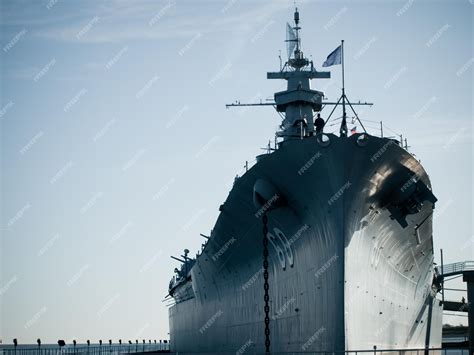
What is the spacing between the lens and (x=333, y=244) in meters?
21.7

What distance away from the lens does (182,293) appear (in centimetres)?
4969

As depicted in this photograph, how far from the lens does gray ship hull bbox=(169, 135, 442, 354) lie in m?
21.6

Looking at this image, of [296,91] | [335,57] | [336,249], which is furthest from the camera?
[296,91]

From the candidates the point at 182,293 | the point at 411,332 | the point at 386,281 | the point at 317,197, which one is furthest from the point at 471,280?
the point at 182,293

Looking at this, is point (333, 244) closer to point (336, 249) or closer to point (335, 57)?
point (336, 249)

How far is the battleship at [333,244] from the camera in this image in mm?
21594

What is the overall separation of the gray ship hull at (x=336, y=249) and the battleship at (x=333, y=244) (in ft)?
0.11

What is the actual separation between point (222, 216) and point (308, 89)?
39.2ft

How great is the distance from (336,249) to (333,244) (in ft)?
0.81

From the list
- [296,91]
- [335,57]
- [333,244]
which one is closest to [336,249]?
[333,244]

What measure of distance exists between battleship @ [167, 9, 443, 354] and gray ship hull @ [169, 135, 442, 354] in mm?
33

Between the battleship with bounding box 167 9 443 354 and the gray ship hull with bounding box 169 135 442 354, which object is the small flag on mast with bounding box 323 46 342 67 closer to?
the battleship with bounding box 167 9 443 354

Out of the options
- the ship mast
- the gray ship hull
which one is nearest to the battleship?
the gray ship hull

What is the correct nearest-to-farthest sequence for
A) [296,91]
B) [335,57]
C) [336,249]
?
[336,249]
[335,57]
[296,91]
